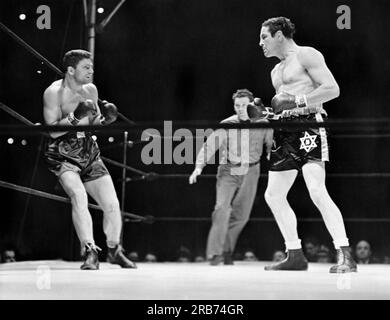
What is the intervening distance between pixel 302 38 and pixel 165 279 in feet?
9.63

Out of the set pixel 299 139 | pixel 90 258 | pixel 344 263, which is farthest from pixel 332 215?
pixel 90 258

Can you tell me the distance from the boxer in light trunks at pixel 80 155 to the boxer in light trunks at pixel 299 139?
0.59 meters

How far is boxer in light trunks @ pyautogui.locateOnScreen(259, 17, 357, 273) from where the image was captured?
206 cm

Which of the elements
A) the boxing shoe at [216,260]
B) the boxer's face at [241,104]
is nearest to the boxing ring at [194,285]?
the boxing shoe at [216,260]

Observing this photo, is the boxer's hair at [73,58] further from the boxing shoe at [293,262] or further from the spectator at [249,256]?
the spectator at [249,256]

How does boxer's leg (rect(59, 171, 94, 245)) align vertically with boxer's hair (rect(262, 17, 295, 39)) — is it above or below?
below

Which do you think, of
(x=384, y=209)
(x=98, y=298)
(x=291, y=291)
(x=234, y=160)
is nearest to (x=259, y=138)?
(x=234, y=160)

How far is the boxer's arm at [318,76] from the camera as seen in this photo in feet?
6.86

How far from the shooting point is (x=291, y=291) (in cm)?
145

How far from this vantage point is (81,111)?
2314mm

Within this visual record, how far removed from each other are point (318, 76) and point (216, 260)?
119 centimetres

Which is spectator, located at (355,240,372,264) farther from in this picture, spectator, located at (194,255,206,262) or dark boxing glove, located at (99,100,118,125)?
dark boxing glove, located at (99,100,118,125)

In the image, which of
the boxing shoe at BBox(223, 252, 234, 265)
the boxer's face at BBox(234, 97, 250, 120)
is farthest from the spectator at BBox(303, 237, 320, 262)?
the boxer's face at BBox(234, 97, 250, 120)

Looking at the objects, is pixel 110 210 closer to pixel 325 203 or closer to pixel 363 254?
pixel 325 203
